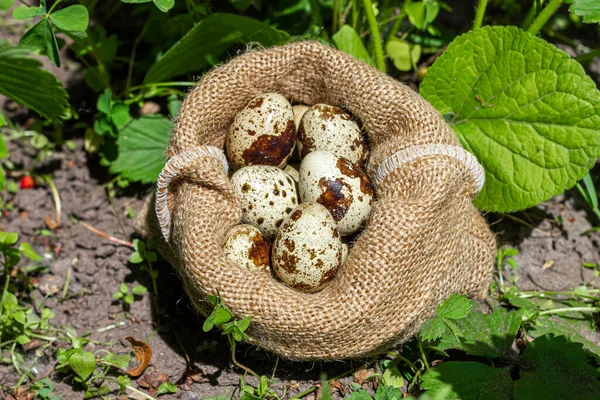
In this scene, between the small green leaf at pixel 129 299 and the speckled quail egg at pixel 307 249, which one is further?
the small green leaf at pixel 129 299

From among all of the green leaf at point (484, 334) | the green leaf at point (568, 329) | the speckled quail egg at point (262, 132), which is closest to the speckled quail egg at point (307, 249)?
the speckled quail egg at point (262, 132)

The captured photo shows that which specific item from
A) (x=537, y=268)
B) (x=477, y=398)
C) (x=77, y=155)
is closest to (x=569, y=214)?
(x=537, y=268)

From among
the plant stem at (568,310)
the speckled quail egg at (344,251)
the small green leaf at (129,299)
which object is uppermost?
the speckled quail egg at (344,251)

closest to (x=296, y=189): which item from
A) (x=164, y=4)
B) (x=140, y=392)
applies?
(x=164, y=4)

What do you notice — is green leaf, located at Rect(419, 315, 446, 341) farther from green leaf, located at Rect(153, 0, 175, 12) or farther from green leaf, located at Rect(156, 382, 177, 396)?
green leaf, located at Rect(153, 0, 175, 12)

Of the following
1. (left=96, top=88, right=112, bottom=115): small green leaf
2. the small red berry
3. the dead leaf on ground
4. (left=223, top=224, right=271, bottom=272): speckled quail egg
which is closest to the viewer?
(left=223, top=224, right=271, bottom=272): speckled quail egg

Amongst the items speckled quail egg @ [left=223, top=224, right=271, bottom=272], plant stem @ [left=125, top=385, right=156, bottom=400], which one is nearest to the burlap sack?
speckled quail egg @ [left=223, top=224, right=271, bottom=272]

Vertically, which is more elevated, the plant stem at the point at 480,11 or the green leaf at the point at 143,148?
the plant stem at the point at 480,11

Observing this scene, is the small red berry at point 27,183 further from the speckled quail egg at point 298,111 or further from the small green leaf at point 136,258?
the speckled quail egg at point 298,111
